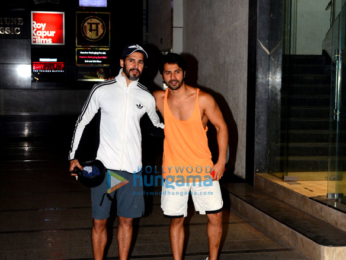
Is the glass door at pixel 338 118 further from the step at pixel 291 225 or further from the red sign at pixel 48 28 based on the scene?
the red sign at pixel 48 28

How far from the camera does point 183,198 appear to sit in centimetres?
355

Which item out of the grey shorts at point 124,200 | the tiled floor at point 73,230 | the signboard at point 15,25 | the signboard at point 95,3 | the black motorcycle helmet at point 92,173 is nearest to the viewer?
the black motorcycle helmet at point 92,173

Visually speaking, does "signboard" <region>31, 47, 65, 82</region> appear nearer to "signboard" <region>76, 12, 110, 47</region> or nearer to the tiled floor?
"signboard" <region>76, 12, 110, 47</region>

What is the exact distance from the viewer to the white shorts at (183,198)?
3.51 m

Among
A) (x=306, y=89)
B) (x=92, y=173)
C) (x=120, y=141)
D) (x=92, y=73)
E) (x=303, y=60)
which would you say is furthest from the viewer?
(x=92, y=73)

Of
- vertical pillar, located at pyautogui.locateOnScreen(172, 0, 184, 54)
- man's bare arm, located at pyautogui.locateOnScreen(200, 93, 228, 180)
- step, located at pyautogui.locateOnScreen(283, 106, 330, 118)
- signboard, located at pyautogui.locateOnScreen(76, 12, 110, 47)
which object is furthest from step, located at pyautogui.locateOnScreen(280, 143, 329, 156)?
signboard, located at pyautogui.locateOnScreen(76, 12, 110, 47)

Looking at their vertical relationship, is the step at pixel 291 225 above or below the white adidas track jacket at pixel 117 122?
below

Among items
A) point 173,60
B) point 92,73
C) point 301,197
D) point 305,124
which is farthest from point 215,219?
point 92,73

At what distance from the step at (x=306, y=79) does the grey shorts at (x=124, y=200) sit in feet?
11.2

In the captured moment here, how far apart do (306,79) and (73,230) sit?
4.02m

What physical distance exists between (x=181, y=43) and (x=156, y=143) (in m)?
3.48

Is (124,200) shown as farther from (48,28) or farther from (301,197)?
(48,28)

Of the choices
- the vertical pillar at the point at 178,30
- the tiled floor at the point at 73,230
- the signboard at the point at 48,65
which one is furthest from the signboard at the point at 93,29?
the tiled floor at the point at 73,230

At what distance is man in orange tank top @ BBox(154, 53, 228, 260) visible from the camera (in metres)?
3.49
